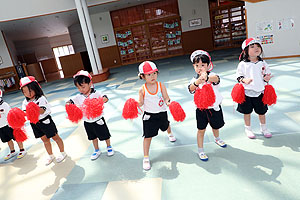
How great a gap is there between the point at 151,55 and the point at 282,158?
10861mm

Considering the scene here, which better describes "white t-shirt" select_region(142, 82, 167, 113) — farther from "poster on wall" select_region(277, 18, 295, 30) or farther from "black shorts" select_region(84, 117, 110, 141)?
"poster on wall" select_region(277, 18, 295, 30)

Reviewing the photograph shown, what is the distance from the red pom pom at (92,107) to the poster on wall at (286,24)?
6.14 metres

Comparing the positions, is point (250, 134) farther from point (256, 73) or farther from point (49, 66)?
point (49, 66)

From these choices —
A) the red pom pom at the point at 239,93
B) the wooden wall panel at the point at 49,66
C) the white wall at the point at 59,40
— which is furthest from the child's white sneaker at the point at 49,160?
the white wall at the point at 59,40

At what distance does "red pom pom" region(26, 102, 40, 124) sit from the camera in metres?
2.23

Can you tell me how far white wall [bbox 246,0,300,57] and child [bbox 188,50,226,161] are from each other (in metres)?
5.34

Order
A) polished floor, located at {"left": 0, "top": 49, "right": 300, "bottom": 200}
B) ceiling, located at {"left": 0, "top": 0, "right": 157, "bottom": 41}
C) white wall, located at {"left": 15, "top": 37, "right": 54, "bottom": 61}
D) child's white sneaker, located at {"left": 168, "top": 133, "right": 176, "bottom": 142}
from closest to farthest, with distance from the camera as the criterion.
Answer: polished floor, located at {"left": 0, "top": 49, "right": 300, "bottom": 200}, child's white sneaker, located at {"left": 168, "top": 133, "right": 176, "bottom": 142}, ceiling, located at {"left": 0, "top": 0, "right": 157, "bottom": 41}, white wall, located at {"left": 15, "top": 37, "right": 54, "bottom": 61}

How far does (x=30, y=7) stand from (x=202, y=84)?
875 cm

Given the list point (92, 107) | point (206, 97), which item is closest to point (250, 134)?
point (206, 97)

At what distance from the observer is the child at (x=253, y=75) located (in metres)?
2.14

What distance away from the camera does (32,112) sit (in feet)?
7.35

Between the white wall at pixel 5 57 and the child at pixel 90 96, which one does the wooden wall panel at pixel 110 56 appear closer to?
the white wall at pixel 5 57

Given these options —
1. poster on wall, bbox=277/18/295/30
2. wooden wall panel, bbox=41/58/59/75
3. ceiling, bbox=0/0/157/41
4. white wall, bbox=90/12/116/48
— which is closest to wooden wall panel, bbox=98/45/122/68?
white wall, bbox=90/12/116/48

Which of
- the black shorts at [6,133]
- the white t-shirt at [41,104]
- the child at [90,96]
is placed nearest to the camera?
the child at [90,96]
